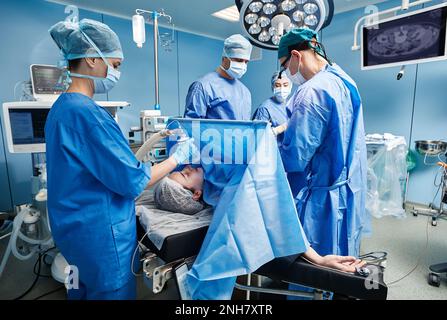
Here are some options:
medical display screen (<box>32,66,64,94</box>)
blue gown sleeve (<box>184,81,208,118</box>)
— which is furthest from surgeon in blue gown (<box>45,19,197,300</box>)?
medical display screen (<box>32,66,64,94</box>)

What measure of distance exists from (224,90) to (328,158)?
1.06 meters

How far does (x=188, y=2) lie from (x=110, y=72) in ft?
7.97

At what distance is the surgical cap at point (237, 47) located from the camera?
6.23 ft

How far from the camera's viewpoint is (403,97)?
327 centimetres

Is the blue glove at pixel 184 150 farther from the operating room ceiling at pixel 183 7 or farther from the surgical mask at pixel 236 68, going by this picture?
the operating room ceiling at pixel 183 7

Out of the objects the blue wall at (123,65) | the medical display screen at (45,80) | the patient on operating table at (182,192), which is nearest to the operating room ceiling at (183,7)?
the blue wall at (123,65)

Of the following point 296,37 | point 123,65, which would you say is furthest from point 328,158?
point 123,65

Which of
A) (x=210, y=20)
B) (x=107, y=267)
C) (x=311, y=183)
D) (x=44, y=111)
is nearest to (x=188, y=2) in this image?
(x=210, y=20)

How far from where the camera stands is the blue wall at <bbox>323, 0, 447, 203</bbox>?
3070mm

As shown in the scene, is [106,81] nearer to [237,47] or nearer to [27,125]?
[237,47]

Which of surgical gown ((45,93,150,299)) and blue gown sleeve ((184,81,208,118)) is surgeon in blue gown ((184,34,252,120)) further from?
surgical gown ((45,93,150,299))

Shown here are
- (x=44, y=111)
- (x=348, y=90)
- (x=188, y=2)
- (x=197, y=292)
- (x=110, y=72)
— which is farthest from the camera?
(x=188, y=2)
